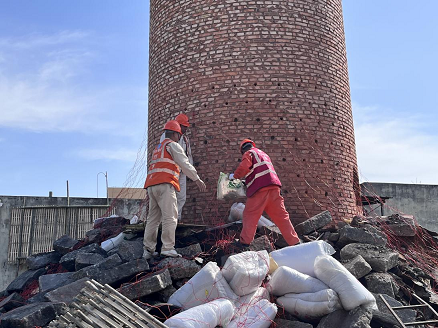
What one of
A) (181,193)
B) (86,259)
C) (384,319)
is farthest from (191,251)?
(384,319)

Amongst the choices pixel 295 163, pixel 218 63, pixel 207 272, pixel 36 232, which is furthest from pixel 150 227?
pixel 36 232

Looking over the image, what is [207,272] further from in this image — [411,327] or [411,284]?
[411,284]

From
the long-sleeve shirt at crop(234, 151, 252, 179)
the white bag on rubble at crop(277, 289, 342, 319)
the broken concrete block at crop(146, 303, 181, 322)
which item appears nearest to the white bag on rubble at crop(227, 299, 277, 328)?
the white bag on rubble at crop(277, 289, 342, 319)

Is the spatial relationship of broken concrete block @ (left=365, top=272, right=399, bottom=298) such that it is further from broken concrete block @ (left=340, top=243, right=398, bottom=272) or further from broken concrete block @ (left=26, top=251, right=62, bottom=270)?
broken concrete block @ (left=26, top=251, right=62, bottom=270)

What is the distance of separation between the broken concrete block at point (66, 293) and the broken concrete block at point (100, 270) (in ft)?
0.48

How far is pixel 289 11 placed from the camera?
7684 mm

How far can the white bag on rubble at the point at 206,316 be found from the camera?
153 inches

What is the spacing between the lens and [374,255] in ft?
18.4

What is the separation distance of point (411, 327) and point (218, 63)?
494 centimetres

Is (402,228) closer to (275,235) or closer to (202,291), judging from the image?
(275,235)

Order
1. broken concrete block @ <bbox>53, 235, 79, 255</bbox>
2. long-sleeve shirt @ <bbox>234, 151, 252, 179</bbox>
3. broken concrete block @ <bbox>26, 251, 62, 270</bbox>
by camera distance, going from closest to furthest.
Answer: long-sleeve shirt @ <bbox>234, 151, 252, 179</bbox>, broken concrete block @ <bbox>26, 251, 62, 270</bbox>, broken concrete block @ <bbox>53, 235, 79, 255</bbox>

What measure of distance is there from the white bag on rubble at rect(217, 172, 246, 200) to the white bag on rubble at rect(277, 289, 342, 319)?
1.89m

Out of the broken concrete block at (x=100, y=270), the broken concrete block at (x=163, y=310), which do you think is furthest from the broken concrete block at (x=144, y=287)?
the broken concrete block at (x=100, y=270)

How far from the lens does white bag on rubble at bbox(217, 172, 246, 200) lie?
622 cm
